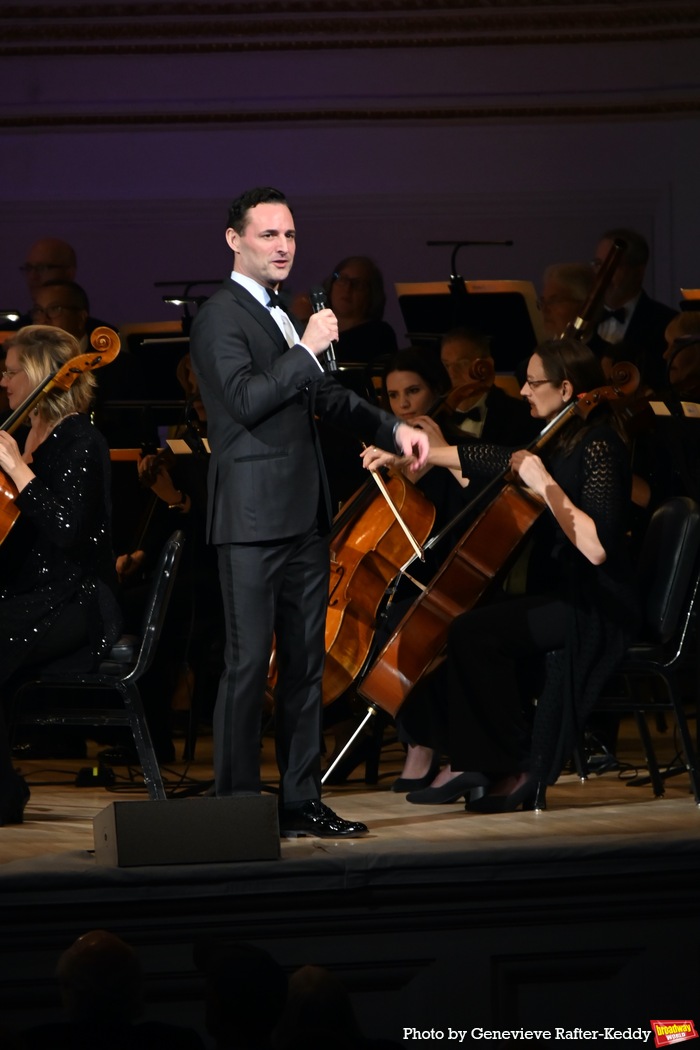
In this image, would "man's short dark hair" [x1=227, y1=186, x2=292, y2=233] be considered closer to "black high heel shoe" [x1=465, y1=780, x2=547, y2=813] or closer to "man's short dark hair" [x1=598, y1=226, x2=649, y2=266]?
"black high heel shoe" [x1=465, y1=780, x2=547, y2=813]

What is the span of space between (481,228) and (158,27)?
1.61 m

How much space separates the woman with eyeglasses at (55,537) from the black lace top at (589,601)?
3.33 ft

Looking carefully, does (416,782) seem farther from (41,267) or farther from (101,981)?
(41,267)

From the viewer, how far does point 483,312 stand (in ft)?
16.9

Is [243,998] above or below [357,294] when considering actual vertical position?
below

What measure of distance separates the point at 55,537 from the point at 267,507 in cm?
64

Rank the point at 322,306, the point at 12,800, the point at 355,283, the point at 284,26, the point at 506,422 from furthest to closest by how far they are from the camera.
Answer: the point at 284,26
the point at 355,283
the point at 506,422
the point at 12,800
the point at 322,306

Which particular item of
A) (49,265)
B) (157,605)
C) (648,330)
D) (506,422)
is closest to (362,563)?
(157,605)

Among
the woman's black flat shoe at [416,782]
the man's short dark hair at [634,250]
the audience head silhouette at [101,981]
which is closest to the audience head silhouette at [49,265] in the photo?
the man's short dark hair at [634,250]

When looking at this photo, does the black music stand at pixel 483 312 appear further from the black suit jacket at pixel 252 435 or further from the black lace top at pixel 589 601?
the black suit jacket at pixel 252 435

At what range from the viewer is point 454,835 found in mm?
3299

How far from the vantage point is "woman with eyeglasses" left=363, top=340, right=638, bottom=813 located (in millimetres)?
3697

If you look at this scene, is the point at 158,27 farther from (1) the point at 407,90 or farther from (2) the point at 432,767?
(2) the point at 432,767

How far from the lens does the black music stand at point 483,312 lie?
5.11 meters
